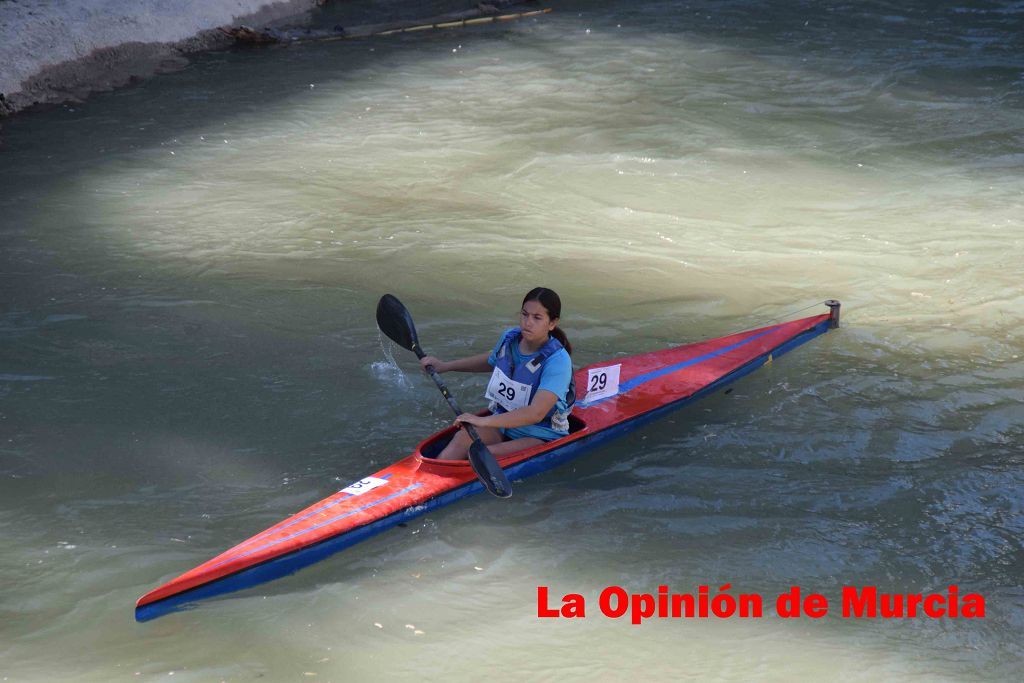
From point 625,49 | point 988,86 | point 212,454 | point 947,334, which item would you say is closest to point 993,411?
point 947,334

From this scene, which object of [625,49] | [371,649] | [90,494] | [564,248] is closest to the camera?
[371,649]

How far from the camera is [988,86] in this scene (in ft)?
29.4

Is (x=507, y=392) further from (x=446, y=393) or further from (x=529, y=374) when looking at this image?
(x=446, y=393)

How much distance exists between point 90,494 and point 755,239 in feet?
12.9

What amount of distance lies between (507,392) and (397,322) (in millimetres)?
677

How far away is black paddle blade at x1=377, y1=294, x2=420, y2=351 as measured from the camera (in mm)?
4527

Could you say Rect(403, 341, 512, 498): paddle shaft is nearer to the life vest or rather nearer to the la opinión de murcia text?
the life vest

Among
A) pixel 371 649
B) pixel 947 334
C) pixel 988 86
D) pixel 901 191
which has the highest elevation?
pixel 988 86

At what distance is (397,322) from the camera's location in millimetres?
4574

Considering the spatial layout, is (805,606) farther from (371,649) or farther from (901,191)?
(901,191)

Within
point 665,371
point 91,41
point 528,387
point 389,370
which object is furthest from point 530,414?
point 91,41

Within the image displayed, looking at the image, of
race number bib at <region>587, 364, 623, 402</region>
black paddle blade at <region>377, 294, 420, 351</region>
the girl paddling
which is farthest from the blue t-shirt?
black paddle blade at <region>377, 294, 420, 351</region>

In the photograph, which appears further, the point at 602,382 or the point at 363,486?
the point at 602,382

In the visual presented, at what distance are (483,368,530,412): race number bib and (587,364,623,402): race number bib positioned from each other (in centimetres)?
44
